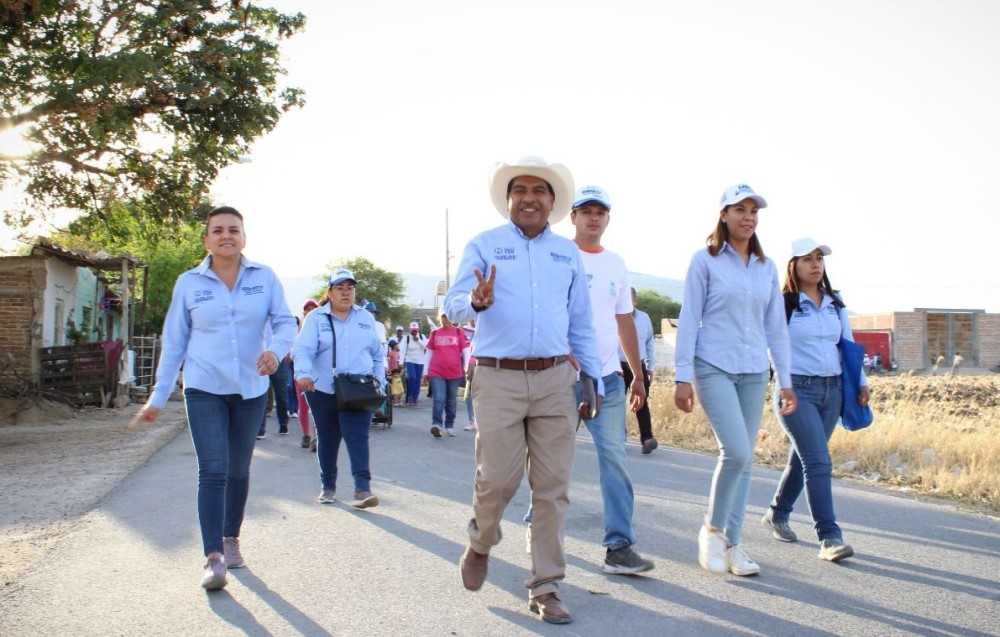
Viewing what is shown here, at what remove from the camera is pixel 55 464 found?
10.6 meters

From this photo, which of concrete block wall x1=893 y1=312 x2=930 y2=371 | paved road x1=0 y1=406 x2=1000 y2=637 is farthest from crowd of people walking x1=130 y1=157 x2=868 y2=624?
concrete block wall x1=893 y1=312 x2=930 y2=371

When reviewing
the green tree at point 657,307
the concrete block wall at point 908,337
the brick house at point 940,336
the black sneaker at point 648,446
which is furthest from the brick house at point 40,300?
the green tree at point 657,307

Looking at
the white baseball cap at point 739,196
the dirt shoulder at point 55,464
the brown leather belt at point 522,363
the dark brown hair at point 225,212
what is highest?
the white baseball cap at point 739,196

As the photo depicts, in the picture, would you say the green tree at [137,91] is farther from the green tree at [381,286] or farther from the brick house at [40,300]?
the green tree at [381,286]

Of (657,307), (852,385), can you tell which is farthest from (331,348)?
(657,307)

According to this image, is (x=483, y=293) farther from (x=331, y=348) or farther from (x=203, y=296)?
(x=331, y=348)

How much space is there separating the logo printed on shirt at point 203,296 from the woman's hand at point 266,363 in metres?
0.47

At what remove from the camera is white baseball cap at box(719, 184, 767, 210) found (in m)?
5.38

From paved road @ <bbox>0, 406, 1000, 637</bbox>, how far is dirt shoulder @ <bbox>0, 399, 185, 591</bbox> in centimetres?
27

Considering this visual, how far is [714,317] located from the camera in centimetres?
544

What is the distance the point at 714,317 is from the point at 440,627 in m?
2.44

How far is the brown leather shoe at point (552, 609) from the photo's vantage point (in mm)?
4309

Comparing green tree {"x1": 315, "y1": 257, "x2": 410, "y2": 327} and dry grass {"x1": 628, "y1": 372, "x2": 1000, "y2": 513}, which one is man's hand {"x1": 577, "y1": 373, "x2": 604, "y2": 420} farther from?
green tree {"x1": 315, "y1": 257, "x2": 410, "y2": 327}

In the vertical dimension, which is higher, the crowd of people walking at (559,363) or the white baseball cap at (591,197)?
the white baseball cap at (591,197)
